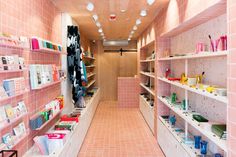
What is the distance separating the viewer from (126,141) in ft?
19.0

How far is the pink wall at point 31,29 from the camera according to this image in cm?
272

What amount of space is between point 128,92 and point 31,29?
23.7 feet

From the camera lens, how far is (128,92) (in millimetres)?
10344

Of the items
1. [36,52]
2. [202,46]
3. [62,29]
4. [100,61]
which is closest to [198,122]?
[202,46]

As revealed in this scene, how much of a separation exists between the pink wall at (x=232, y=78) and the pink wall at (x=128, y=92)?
8.14m

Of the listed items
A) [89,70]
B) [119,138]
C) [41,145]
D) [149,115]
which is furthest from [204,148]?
[89,70]

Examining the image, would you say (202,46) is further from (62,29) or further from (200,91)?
(62,29)

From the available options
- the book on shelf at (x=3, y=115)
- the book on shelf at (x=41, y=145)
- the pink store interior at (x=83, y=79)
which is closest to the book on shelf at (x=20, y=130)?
the pink store interior at (x=83, y=79)

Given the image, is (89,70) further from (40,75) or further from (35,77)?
(35,77)

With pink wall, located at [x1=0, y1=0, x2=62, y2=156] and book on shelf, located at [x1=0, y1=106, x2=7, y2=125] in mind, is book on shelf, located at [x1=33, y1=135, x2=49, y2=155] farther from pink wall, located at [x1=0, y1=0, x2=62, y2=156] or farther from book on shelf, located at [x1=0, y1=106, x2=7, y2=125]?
book on shelf, located at [x1=0, y1=106, x2=7, y2=125]

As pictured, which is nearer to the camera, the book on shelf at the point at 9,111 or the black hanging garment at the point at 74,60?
the book on shelf at the point at 9,111

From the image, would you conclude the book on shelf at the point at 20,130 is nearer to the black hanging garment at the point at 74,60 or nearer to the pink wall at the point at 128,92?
the black hanging garment at the point at 74,60

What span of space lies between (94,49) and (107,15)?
685cm

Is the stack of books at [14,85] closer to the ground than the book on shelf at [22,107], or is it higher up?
higher up
